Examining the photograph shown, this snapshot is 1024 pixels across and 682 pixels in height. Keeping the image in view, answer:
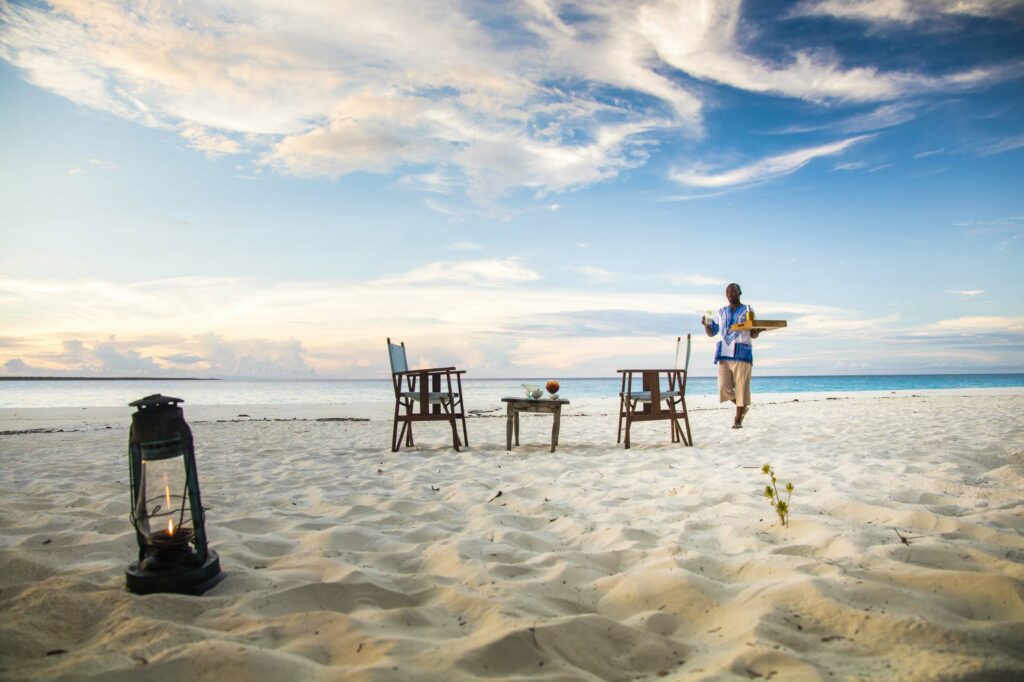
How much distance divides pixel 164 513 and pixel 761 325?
7033mm

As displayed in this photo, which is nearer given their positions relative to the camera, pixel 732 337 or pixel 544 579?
pixel 544 579

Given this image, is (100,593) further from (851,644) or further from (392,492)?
(851,644)

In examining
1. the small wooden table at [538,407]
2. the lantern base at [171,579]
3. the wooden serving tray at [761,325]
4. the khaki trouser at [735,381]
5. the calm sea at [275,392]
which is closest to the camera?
the lantern base at [171,579]

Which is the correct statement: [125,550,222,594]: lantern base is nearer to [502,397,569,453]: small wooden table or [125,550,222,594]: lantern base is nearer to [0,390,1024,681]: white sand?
[0,390,1024,681]: white sand

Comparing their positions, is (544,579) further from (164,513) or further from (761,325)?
(761,325)

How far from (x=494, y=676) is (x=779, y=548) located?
1.66 metres

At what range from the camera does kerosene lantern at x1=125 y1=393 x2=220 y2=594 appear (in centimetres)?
206

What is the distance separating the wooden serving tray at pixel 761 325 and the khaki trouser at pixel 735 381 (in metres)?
0.50

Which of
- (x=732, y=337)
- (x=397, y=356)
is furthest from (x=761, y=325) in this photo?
(x=397, y=356)

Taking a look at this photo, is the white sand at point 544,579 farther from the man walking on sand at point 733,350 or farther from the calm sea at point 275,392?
the calm sea at point 275,392

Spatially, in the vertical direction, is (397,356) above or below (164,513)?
above

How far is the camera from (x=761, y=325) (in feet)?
24.0

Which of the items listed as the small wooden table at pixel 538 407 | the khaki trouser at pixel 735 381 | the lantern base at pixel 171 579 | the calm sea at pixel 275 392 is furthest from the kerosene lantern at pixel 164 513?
the calm sea at pixel 275 392

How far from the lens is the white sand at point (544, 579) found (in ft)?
5.40
